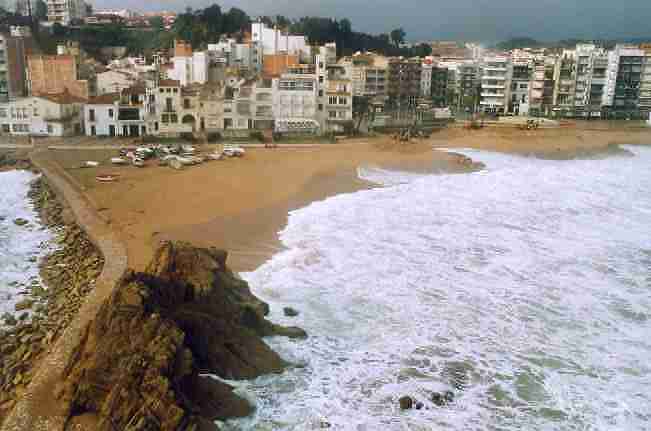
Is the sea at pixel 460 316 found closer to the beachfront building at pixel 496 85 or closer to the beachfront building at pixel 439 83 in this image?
the beachfront building at pixel 496 85

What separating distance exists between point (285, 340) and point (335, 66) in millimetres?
48473

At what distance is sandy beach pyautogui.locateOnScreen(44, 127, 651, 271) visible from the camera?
65.5ft

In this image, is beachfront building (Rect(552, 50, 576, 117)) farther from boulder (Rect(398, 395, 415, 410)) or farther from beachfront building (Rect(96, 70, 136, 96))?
boulder (Rect(398, 395, 415, 410))

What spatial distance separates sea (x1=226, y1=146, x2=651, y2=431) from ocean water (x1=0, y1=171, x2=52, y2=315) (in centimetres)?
632

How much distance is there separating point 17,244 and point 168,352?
44.1 feet

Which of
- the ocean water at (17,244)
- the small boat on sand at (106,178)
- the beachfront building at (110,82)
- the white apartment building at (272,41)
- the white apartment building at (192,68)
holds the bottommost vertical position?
the ocean water at (17,244)

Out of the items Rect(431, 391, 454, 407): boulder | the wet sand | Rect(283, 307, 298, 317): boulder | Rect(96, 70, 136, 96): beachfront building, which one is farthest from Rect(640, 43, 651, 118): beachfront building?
Rect(431, 391, 454, 407): boulder

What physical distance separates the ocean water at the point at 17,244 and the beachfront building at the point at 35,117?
1415 centimetres

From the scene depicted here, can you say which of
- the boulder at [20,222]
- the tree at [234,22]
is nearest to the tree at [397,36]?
the tree at [234,22]

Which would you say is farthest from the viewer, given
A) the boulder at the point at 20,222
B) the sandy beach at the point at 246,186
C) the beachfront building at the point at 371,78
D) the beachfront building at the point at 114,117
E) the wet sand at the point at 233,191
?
the beachfront building at the point at 371,78

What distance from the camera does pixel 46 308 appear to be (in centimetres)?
1491

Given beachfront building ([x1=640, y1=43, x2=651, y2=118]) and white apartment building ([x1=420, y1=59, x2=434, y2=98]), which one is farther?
white apartment building ([x1=420, y1=59, x2=434, y2=98])

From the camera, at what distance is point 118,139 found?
42719 mm

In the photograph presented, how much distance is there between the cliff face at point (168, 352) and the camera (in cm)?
917
